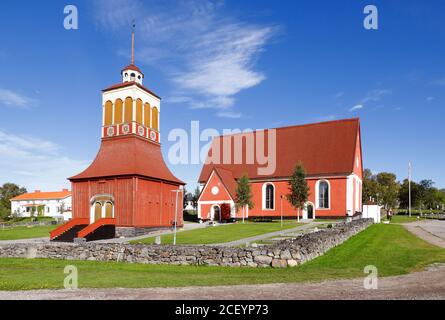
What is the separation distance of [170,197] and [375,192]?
65.8 m

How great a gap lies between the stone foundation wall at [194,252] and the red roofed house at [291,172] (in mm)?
22571

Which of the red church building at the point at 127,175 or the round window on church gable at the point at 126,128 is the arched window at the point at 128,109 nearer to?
the red church building at the point at 127,175

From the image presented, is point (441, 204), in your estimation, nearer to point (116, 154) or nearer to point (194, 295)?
point (116, 154)

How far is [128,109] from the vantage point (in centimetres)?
3866

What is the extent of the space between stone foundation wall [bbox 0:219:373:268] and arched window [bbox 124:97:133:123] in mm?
18392

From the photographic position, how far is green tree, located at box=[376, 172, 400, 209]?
307 ft

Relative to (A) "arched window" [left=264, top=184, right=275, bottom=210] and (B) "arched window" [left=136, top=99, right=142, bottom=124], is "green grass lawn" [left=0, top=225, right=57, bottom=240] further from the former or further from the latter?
(A) "arched window" [left=264, top=184, right=275, bottom=210]


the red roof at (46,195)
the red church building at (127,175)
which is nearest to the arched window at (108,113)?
the red church building at (127,175)

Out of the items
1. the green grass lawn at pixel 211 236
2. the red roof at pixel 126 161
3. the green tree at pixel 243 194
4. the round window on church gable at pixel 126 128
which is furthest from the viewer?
the green tree at pixel 243 194

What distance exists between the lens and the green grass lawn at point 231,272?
1230 centimetres

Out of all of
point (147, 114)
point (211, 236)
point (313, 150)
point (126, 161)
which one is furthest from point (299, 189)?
point (126, 161)

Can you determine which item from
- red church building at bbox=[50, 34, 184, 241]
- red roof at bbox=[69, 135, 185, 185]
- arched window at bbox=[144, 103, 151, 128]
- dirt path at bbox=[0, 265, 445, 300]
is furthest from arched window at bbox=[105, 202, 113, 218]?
dirt path at bbox=[0, 265, 445, 300]

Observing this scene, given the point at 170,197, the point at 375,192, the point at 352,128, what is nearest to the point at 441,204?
the point at 375,192

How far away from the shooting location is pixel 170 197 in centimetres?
4097
